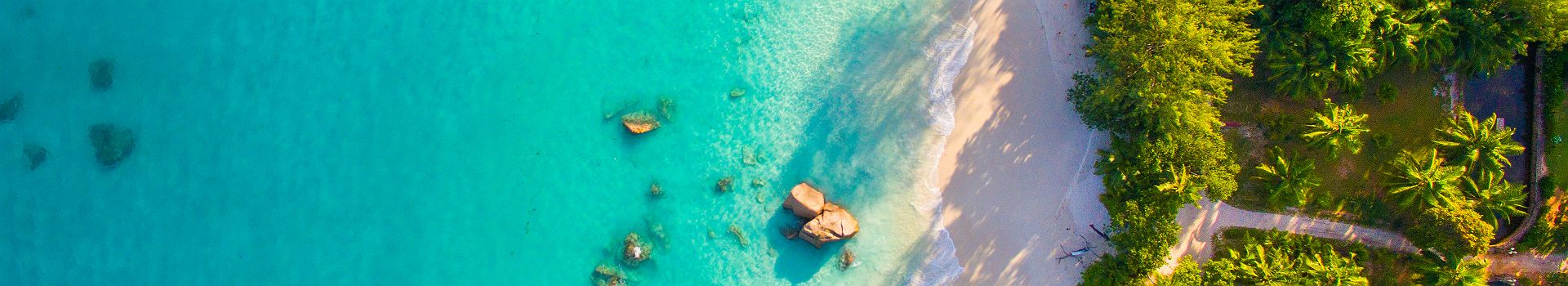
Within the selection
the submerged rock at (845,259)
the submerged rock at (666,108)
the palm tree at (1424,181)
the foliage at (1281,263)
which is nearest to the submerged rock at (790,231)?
the submerged rock at (845,259)

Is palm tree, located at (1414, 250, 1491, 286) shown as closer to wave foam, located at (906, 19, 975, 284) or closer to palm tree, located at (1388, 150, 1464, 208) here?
palm tree, located at (1388, 150, 1464, 208)

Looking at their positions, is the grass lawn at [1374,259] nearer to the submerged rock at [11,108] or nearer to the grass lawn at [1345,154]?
the grass lawn at [1345,154]

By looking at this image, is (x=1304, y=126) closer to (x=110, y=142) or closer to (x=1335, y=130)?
(x=1335, y=130)

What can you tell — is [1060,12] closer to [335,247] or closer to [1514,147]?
[1514,147]

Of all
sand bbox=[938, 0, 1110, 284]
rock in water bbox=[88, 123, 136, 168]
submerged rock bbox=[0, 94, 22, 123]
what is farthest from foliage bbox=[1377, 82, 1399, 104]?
submerged rock bbox=[0, 94, 22, 123]

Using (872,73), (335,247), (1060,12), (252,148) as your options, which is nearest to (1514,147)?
(1060,12)
